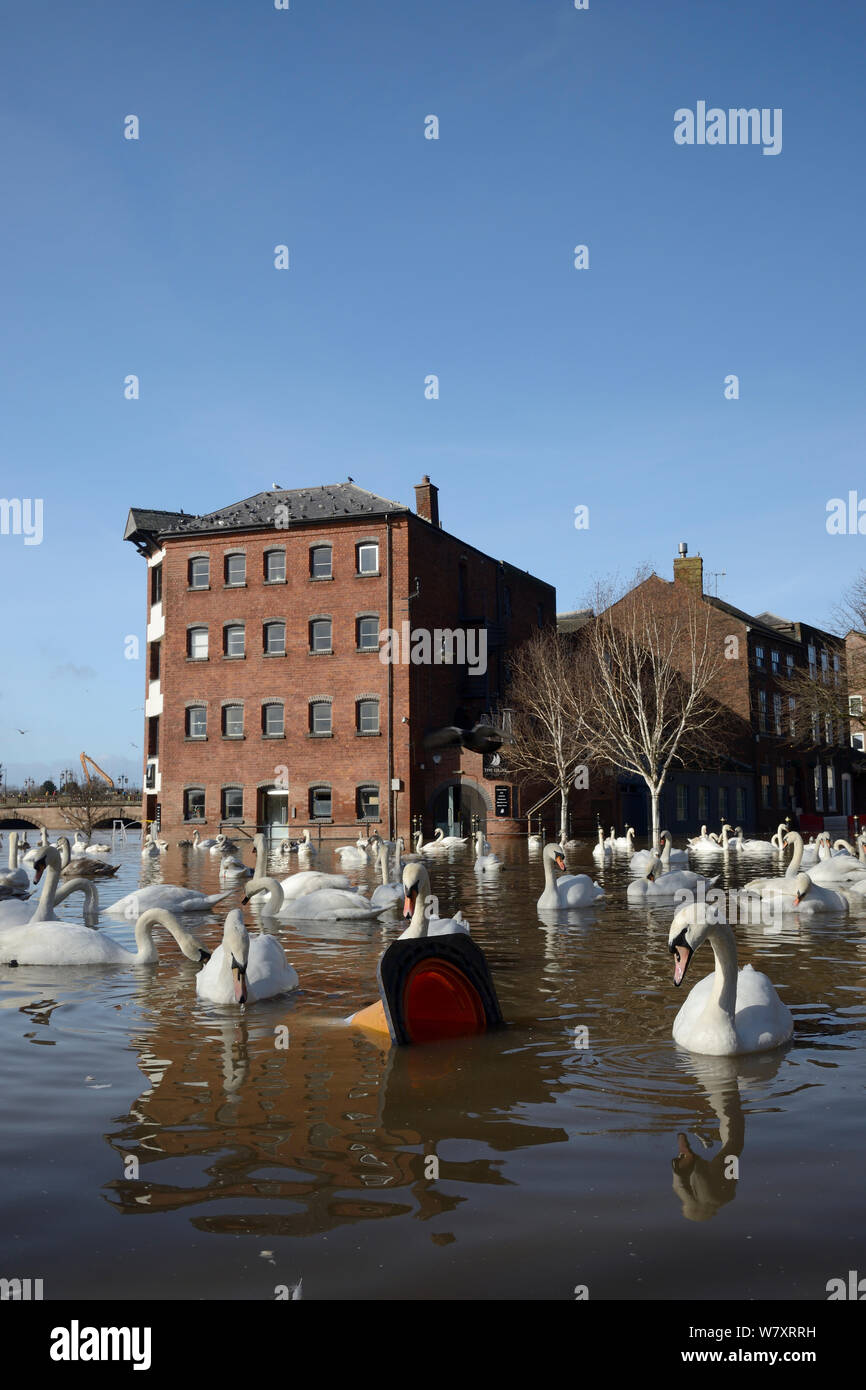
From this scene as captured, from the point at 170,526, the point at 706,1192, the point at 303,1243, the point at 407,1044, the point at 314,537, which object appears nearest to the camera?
the point at 303,1243

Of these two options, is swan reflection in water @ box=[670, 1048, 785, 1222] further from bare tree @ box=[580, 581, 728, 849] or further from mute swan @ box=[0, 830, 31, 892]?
bare tree @ box=[580, 581, 728, 849]

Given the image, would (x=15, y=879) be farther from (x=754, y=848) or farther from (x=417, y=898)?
(x=754, y=848)

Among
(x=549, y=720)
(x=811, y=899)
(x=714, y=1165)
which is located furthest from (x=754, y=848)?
(x=714, y=1165)

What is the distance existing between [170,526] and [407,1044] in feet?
151

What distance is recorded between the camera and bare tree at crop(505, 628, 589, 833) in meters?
42.7

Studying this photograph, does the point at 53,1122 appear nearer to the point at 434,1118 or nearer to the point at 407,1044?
the point at 434,1118

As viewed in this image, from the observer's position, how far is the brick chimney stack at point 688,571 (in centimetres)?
5363

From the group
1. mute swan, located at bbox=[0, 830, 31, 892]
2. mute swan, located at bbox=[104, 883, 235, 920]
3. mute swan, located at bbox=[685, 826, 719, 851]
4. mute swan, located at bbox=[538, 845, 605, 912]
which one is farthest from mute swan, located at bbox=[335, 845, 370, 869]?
mute swan, located at bbox=[104, 883, 235, 920]

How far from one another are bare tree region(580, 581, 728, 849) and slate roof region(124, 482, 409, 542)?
1084cm

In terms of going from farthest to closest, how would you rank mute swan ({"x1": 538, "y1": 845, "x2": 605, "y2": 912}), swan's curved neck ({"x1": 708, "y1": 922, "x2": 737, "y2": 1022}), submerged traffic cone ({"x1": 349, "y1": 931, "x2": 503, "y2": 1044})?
mute swan ({"x1": 538, "y1": 845, "x2": 605, "y2": 912}) < submerged traffic cone ({"x1": 349, "y1": 931, "x2": 503, "y2": 1044}) < swan's curved neck ({"x1": 708, "y1": 922, "x2": 737, "y2": 1022})

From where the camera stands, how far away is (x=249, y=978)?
934 cm

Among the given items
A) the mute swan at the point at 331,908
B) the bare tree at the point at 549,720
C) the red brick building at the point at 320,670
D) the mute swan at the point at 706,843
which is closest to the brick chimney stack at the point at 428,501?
the red brick building at the point at 320,670

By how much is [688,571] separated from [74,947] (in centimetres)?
4778

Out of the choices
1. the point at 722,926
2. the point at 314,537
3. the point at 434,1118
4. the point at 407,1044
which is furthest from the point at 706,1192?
the point at 314,537
